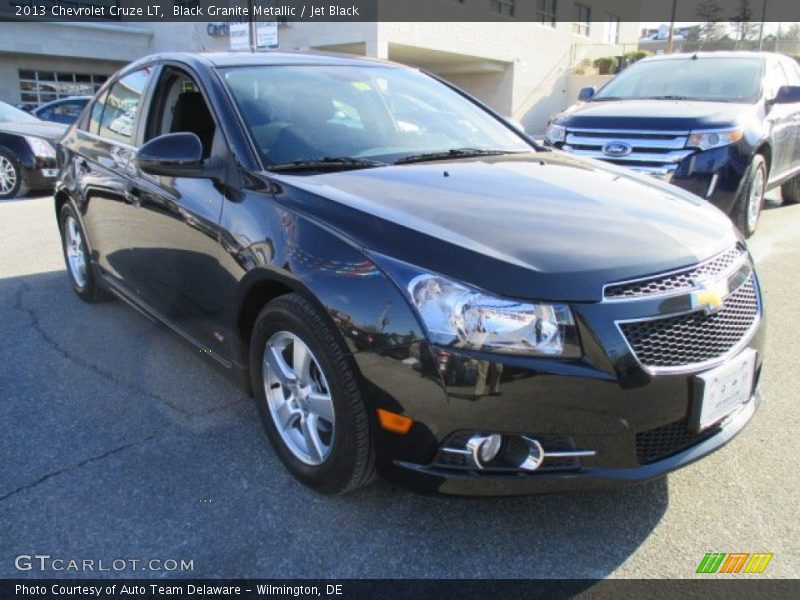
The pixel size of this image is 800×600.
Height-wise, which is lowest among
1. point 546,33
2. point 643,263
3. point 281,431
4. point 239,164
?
point 281,431

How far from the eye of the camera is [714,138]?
18.4 feet

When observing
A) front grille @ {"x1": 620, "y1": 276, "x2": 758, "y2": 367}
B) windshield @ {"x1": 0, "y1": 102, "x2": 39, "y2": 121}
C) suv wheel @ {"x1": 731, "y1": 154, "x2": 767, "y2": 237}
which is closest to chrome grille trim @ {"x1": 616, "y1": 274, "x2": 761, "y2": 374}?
front grille @ {"x1": 620, "y1": 276, "x2": 758, "y2": 367}

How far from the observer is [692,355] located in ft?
6.97

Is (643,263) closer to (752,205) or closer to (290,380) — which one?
(290,380)

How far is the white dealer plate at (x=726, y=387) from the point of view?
2.14m

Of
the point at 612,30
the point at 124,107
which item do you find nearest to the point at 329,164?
the point at 124,107

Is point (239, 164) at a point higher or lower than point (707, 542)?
higher

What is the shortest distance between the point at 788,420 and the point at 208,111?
3067 mm

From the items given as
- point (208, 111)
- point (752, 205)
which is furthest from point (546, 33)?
point (208, 111)

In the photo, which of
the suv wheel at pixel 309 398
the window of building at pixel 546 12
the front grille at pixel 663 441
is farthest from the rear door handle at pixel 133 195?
the window of building at pixel 546 12

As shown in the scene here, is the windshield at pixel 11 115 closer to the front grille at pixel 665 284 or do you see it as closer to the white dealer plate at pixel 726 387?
the front grille at pixel 665 284

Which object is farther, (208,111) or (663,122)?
(663,122)

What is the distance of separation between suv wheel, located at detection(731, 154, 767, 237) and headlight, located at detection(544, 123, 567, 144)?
5.46 ft

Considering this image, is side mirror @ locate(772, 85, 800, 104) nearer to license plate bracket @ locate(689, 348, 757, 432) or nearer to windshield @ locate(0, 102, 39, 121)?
license plate bracket @ locate(689, 348, 757, 432)
